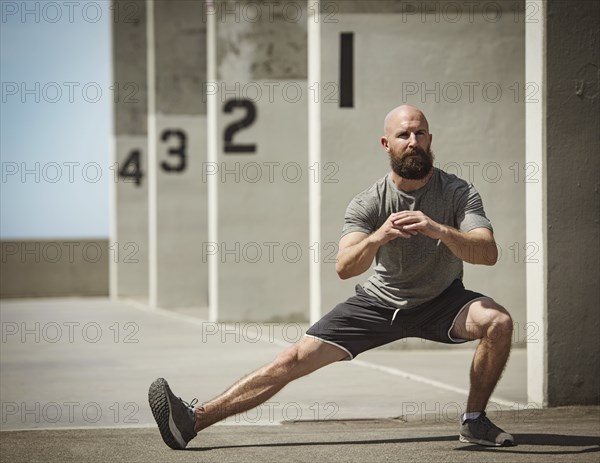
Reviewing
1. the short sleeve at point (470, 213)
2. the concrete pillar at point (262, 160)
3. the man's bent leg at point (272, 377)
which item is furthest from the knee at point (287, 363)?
the concrete pillar at point (262, 160)

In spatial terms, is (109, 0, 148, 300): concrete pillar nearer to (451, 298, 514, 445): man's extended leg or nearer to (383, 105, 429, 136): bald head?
(383, 105, 429, 136): bald head

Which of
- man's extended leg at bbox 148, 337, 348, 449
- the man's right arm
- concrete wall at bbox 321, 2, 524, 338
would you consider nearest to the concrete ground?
man's extended leg at bbox 148, 337, 348, 449

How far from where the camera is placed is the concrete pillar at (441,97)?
13273 mm

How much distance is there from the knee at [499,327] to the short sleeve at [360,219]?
0.79 m

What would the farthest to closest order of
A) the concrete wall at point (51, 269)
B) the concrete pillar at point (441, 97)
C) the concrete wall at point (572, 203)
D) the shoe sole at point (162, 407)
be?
the concrete wall at point (51, 269) → the concrete pillar at point (441, 97) → the concrete wall at point (572, 203) → the shoe sole at point (162, 407)

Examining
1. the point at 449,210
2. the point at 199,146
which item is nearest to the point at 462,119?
the point at 449,210

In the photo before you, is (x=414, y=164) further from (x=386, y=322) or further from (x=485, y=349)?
(x=485, y=349)

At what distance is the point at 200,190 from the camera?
22.2 meters

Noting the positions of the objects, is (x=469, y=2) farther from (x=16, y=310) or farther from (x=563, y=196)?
(x=16, y=310)

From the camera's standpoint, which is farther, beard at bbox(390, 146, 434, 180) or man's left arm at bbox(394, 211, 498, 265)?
beard at bbox(390, 146, 434, 180)

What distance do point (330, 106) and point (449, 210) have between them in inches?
273

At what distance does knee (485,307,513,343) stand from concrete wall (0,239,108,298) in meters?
23.5

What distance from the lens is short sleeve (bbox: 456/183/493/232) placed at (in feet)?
21.6

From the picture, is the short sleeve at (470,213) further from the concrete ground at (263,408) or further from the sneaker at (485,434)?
the concrete ground at (263,408)
